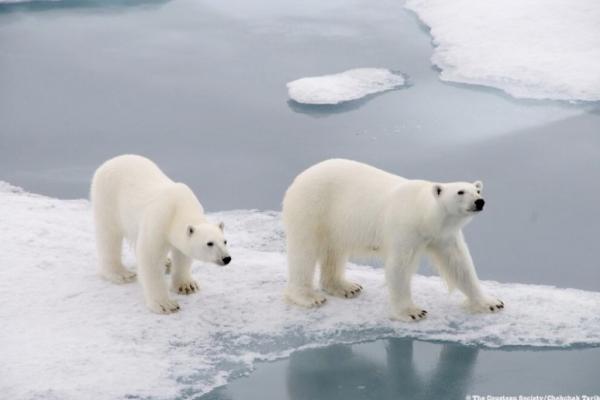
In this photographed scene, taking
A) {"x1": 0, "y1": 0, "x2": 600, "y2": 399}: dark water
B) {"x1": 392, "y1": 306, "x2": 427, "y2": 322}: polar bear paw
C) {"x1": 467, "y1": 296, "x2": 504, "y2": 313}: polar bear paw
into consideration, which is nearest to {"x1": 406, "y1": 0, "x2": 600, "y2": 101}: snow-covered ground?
{"x1": 0, "y1": 0, "x2": 600, "y2": 399}: dark water

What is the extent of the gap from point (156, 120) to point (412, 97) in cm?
228

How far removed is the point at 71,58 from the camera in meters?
10.2

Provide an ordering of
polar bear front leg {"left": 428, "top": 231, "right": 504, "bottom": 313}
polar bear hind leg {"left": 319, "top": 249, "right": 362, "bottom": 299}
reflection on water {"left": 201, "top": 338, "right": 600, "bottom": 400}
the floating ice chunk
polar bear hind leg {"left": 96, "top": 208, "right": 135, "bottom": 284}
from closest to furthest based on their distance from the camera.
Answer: reflection on water {"left": 201, "top": 338, "right": 600, "bottom": 400} → polar bear front leg {"left": 428, "top": 231, "right": 504, "bottom": 313} → polar bear hind leg {"left": 319, "top": 249, "right": 362, "bottom": 299} → polar bear hind leg {"left": 96, "top": 208, "right": 135, "bottom": 284} → the floating ice chunk

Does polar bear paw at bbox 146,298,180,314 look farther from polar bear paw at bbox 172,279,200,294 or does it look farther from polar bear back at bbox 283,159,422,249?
polar bear back at bbox 283,159,422,249

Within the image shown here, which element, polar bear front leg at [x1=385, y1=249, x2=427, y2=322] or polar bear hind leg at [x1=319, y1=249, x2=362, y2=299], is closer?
polar bear front leg at [x1=385, y1=249, x2=427, y2=322]

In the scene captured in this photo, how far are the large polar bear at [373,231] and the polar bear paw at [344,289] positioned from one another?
0.11m

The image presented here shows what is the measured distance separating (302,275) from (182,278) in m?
0.70

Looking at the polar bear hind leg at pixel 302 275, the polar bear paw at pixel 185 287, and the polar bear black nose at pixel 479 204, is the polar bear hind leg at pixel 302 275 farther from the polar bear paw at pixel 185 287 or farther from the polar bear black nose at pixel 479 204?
the polar bear black nose at pixel 479 204

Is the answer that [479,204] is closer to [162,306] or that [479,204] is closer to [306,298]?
[306,298]

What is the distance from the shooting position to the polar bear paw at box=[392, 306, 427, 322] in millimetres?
5270

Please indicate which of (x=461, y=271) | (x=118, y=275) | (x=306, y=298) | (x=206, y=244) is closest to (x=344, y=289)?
(x=306, y=298)

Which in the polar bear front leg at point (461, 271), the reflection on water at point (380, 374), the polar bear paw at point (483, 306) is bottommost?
the reflection on water at point (380, 374)

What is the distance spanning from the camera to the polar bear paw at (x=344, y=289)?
219 inches

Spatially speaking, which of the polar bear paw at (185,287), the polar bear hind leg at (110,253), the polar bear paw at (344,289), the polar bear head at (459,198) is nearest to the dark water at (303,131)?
the polar bear paw at (344,289)
